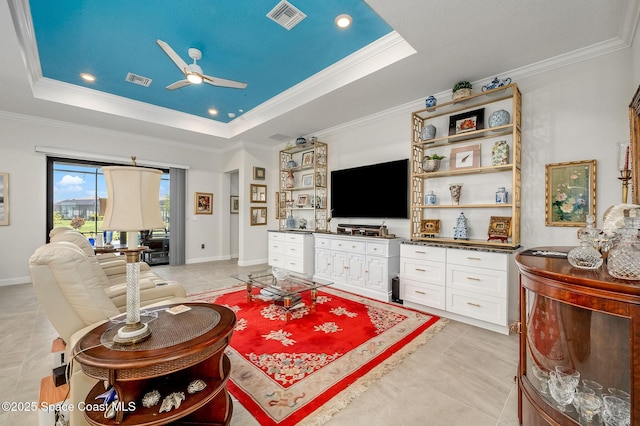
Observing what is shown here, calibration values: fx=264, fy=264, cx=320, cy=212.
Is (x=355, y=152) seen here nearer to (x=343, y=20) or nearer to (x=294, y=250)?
(x=294, y=250)

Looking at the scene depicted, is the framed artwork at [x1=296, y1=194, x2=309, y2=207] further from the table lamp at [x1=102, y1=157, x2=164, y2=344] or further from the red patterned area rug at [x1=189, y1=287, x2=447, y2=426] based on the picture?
the table lamp at [x1=102, y1=157, x2=164, y2=344]

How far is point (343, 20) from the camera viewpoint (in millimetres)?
2609

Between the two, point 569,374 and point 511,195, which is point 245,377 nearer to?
point 569,374

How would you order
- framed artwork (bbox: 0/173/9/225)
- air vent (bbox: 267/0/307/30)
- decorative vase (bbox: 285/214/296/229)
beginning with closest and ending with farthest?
air vent (bbox: 267/0/307/30) → framed artwork (bbox: 0/173/9/225) → decorative vase (bbox: 285/214/296/229)

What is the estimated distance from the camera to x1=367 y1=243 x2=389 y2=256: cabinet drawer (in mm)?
3783

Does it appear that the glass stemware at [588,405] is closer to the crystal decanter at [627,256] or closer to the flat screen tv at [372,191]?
the crystal decanter at [627,256]

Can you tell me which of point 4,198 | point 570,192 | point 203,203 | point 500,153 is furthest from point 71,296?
point 203,203

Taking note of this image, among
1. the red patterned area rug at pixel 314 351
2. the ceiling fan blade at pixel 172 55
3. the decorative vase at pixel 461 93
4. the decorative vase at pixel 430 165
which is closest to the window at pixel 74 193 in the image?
the ceiling fan blade at pixel 172 55

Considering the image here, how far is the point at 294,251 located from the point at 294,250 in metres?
0.02

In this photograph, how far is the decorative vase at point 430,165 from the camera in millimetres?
3555

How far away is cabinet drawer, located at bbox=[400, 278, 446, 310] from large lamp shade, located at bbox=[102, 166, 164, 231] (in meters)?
3.03

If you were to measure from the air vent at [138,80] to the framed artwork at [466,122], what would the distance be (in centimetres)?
434

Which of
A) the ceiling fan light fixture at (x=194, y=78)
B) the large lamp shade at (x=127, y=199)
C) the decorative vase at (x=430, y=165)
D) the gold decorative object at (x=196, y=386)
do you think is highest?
the ceiling fan light fixture at (x=194, y=78)

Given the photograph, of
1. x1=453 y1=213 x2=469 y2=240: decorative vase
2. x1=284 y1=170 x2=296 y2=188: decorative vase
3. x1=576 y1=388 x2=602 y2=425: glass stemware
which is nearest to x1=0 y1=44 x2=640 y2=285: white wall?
x1=453 y1=213 x2=469 y2=240: decorative vase
